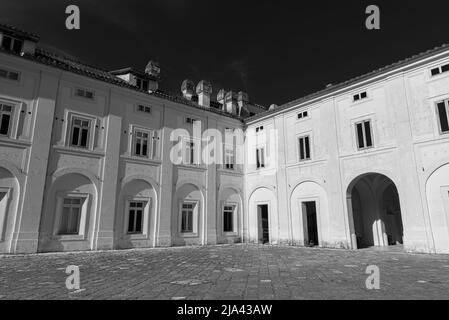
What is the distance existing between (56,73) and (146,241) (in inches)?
431

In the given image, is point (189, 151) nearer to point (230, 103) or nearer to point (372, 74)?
point (230, 103)

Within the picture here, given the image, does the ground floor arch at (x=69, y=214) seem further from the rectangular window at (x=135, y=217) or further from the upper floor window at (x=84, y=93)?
the upper floor window at (x=84, y=93)

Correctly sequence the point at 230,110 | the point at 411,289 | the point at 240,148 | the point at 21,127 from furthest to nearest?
the point at 230,110
the point at 240,148
the point at 21,127
the point at 411,289

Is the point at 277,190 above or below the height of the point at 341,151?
below

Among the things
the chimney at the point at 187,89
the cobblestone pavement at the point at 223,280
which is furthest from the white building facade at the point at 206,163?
the cobblestone pavement at the point at 223,280

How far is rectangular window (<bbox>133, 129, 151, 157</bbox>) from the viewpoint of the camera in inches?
763

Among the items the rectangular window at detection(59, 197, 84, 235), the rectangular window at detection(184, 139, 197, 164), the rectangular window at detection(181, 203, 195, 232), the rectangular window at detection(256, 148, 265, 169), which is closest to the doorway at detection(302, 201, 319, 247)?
the rectangular window at detection(256, 148, 265, 169)

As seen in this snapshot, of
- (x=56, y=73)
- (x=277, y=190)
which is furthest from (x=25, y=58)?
(x=277, y=190)

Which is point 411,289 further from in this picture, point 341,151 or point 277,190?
point 277,190

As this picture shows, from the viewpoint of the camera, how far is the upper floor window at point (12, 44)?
15901 mm

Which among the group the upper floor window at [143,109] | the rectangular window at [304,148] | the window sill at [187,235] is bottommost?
the window sill at [187,235]

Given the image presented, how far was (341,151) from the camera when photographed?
61.6 feet

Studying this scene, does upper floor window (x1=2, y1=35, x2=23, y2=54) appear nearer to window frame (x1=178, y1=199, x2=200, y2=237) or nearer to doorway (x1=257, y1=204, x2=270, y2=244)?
window frame (x1=178, y1=199, x2=200, y2=237)

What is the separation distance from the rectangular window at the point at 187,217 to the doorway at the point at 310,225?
7.66 m
